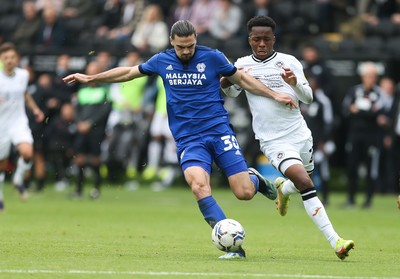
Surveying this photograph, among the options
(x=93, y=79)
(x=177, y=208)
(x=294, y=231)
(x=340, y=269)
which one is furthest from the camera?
(x=177, y=208)

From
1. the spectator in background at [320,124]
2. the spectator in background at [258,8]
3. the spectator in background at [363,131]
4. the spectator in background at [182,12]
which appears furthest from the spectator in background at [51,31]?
the spectator in background at [363,131]

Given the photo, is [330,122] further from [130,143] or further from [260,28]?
[260,28]

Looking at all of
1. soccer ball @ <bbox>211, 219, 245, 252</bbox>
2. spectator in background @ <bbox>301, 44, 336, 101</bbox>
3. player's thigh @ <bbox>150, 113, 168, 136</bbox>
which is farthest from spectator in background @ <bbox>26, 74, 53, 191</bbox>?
soccer ball @ <bbox>211, 219, 245, 252</bbox>

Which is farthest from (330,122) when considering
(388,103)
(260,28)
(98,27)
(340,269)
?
(340,269)

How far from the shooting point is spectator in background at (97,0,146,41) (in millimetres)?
26297

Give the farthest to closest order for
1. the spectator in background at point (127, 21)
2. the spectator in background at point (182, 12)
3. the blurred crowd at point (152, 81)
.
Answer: the spectator in background at point (127, 21) → the spectator in background at point (182, 12) → the blurred crowd at point (152, 81)

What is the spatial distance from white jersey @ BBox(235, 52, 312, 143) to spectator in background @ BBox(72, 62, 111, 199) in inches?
398

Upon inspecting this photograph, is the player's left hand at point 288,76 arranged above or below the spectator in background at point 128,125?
above

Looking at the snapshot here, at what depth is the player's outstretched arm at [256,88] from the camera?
39.2 ft

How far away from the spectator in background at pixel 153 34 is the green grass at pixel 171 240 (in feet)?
13.1

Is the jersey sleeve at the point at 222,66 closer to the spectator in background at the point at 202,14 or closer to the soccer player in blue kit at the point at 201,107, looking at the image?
the soccer player in blue kit at the point at 201,107

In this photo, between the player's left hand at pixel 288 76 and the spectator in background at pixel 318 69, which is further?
the spectator in background at pixel 318 69

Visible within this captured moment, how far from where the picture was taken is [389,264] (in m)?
11.1

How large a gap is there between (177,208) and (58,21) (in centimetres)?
826
